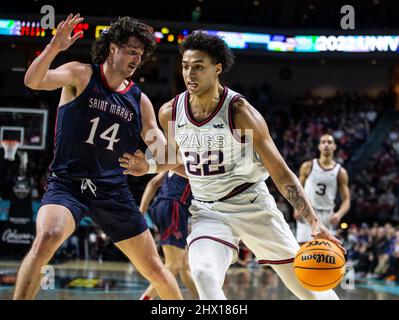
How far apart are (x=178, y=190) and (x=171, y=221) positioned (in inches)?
15.5

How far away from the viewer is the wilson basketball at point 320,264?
3.65m

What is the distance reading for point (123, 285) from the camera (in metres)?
9.16

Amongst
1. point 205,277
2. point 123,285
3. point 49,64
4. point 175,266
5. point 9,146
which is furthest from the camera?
point 9,146

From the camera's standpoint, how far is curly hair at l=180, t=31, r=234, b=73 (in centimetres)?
405

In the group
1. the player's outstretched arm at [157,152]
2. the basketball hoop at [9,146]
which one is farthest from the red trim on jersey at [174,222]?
the basketball hoop at [9,146]

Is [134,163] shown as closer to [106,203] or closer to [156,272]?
[106,203]

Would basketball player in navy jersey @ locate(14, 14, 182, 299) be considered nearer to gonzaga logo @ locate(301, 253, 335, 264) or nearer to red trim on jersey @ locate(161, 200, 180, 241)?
gonzaga logo @ locate(301, 253, 335, 264)

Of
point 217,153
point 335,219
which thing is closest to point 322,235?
point 217,153

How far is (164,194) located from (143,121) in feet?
7.33

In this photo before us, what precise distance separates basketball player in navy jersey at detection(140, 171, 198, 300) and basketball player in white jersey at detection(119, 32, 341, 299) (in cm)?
235

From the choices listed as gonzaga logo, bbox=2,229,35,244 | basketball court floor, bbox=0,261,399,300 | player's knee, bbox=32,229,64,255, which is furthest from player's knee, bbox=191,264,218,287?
gonzaga logo, bbox=2,229,35,244

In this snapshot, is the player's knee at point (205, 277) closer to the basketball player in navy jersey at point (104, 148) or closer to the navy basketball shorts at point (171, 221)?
the basketball player in navy jersey at point (104, 148)

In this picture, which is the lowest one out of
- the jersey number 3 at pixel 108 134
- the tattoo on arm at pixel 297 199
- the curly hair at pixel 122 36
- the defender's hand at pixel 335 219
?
the defender's hand at pixel 335 219

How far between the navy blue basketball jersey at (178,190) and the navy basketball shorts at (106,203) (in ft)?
7.27
